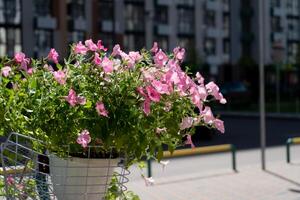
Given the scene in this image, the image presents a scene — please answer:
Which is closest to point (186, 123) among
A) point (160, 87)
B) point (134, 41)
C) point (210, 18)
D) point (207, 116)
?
point (207, 116)

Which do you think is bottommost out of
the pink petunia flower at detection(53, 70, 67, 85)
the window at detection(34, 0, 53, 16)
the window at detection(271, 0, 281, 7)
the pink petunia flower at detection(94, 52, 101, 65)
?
the pink petunia flower at detection(53, 70, 67, 85)

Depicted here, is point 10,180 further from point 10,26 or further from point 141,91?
point 10,26

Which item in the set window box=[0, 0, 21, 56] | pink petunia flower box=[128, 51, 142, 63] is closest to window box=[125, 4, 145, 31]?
window box=[0, 0, 21, 56]

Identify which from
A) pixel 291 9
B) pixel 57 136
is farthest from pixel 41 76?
pixel 291 9

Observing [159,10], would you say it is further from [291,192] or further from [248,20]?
[291,192]

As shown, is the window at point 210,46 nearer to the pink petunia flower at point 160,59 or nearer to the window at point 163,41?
the window at point 163,41

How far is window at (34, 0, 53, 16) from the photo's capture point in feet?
138

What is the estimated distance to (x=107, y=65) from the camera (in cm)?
319

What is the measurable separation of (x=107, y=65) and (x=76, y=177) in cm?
66

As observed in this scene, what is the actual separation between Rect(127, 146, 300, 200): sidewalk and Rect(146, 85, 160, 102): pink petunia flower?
5083 millimetres

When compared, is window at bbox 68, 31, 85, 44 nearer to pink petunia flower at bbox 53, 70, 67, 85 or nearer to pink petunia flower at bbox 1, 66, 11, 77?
pink petunia flower at bbox 1, 66, 11, 77

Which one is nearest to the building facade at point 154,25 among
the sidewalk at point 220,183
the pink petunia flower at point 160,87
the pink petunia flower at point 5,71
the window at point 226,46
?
the window at point 226,46

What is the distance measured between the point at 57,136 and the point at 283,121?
25754 millimetres

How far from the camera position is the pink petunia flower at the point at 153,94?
10.1 ft
